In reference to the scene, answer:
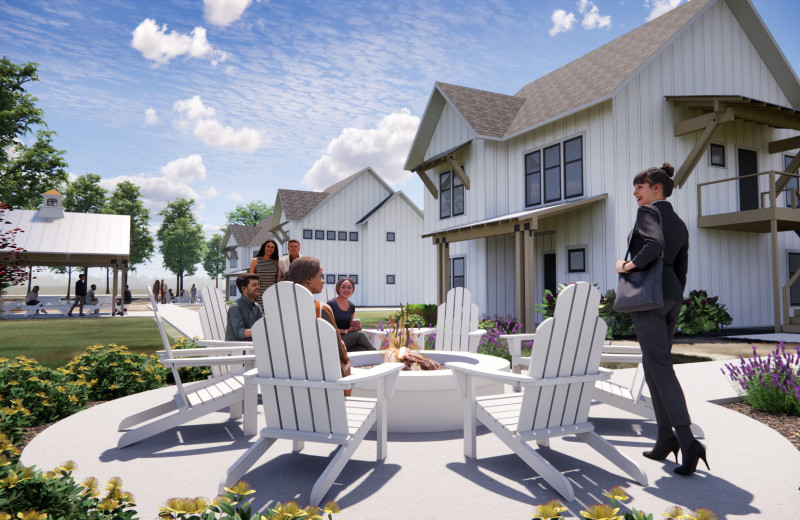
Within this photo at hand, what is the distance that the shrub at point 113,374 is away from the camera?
20.1 feet

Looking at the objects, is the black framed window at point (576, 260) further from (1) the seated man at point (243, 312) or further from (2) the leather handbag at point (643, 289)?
(2) the leather handbag at point (643, 289)

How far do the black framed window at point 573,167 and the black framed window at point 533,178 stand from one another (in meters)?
1.00

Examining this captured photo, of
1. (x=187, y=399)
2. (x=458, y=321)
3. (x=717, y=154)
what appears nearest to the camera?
(x=187, y=399)

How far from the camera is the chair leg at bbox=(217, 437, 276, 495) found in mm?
3189

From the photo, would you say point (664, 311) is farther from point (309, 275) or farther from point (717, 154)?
point (717, 154)

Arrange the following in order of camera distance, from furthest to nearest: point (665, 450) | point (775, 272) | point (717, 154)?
point (717, 154), point (775, 272), point (665, 450)

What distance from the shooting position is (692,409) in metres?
5.28

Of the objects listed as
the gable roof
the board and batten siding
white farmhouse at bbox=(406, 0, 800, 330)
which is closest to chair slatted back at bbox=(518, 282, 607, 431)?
white farmhouse at bbox=(406, 0, 800, 330)

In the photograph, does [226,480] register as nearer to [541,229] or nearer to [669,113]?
[541,229]

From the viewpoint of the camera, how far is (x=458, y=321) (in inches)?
278

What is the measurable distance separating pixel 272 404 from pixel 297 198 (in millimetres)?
31723

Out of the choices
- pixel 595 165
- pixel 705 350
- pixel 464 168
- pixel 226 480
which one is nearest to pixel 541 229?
pixel 595 165

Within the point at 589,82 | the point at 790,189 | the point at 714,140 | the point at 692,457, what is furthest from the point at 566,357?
the point at 790,189

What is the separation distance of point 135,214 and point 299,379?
52938mm
